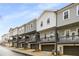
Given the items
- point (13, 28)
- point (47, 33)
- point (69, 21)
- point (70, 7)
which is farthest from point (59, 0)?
point (13, 28)

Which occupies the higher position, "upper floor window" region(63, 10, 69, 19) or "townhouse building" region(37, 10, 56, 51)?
"upper floor window" region(63, 10, 69, 19)

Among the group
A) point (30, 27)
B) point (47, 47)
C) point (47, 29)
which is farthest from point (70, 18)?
point (30, 27)

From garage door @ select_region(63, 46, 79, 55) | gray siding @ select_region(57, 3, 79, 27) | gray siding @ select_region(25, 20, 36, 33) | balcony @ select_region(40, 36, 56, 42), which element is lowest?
garage door @ select_region(63, 46, 79, 55)

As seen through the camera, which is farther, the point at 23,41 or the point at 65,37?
the point at 23,41

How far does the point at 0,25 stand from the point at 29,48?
0.68 metres

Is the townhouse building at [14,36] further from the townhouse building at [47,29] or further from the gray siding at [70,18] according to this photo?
the gray siding at [70,18]

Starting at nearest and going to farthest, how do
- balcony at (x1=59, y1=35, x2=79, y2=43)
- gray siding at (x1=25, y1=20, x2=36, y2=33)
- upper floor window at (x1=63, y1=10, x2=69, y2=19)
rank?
balcony at (x1=59, y1=35, x2=79, y2=43)
upper floor window at (x1=63, y1=10, x2=69, y2=19)
gray siding at (x1=25, y1=20, x2=36, y2=33)

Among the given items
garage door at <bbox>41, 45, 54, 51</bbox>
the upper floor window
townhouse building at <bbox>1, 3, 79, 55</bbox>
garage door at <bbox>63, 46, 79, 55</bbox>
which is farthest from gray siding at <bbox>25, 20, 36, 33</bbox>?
garage door at <bbox>63, 46, 79, 55</bbox>

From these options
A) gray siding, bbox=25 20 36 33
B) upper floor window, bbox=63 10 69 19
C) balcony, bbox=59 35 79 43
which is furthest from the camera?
gray siding, bbox=25 20 36 33

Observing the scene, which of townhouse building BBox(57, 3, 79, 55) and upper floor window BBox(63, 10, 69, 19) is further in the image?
Result: upper floor window BBox(63, 10, 69, 19)

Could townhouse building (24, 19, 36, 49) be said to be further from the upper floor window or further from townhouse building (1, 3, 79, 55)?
the upper floor window

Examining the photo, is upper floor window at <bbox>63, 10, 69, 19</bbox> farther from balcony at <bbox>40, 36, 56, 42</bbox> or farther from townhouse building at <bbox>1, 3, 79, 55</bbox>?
balcony at <bbox>40, 36, 56, 42</bbox>

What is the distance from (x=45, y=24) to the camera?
3168mm

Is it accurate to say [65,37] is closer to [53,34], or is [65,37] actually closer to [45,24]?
[53,34]
